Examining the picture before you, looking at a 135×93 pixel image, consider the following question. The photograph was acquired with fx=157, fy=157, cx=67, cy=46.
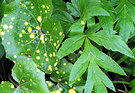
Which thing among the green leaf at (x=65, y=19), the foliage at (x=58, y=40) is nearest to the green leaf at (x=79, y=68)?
the foliage at (x=58, y=40)

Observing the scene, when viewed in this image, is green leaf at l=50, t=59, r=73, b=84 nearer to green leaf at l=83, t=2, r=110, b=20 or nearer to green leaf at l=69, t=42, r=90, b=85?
green leaf at l=69, t=42, r=90, b=85

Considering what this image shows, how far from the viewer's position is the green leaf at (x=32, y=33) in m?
1.08

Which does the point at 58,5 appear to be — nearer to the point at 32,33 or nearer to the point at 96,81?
the point at 32,33

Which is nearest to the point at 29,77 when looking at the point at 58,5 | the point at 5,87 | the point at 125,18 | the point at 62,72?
the point at 5,87

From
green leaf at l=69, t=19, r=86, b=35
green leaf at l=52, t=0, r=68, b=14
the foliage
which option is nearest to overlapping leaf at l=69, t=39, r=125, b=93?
the foliage

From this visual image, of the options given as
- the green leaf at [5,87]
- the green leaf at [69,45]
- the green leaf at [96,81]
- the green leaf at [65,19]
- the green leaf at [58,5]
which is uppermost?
the green leaf at [58,5]

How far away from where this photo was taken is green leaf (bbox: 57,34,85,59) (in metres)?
1.07

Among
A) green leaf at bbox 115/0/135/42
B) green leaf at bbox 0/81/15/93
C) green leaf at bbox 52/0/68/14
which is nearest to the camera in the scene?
green leaf at bbox 0/81/15/93

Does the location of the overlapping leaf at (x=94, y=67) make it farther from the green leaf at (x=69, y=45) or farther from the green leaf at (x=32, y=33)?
the green leaf at (x=32, y=33)

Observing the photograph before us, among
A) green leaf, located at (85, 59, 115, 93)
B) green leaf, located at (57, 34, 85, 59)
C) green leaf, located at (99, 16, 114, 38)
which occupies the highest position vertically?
green leaf, located at (99, 16, 114, 38)

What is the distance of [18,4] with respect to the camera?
1.11m

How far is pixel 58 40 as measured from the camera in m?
1.14

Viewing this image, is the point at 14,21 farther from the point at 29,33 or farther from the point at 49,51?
the point at 49,51

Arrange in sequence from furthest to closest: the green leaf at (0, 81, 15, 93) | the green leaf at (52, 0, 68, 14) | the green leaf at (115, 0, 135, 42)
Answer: the green leaf at (52, 0, 68, 14) < the green leaf at (115, 0, 135, 42) < the green leaf at (0, 81, 15, 93)
